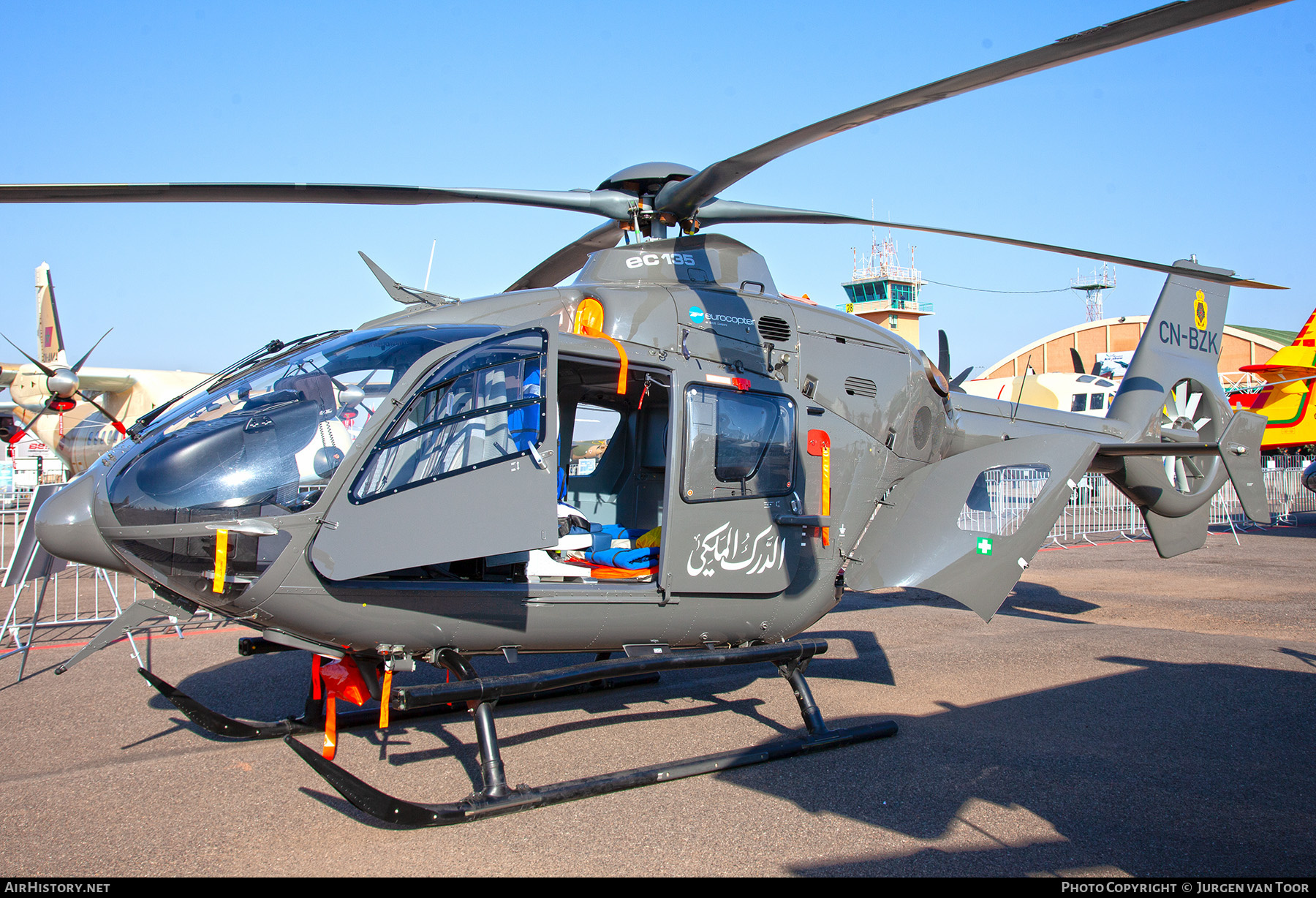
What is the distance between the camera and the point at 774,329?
566 cm

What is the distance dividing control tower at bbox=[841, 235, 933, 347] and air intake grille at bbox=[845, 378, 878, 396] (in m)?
50.8

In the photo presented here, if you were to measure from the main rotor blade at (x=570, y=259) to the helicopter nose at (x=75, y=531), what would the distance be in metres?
3.02

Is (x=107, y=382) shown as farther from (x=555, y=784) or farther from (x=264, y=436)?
(x=555, y=784)

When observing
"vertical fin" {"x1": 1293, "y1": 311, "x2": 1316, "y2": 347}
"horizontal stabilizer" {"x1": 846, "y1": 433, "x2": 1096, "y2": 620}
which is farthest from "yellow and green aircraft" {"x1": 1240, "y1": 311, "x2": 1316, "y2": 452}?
"horizontal stabilizer" {"x1": 846, "y1": 433, "x2": 1096, "y2": 620}

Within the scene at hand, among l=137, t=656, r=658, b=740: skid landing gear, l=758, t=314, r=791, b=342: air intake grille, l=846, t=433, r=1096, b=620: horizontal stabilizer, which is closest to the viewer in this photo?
l=137, t=656, r=658, b=740: skid landing gear

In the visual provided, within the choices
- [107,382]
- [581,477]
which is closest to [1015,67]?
[581,477]

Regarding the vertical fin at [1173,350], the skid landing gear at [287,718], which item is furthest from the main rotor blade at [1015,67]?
the vertical fin at [1173,350]

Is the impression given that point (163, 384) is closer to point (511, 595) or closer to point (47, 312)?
point (47, 312)

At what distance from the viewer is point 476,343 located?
441cm

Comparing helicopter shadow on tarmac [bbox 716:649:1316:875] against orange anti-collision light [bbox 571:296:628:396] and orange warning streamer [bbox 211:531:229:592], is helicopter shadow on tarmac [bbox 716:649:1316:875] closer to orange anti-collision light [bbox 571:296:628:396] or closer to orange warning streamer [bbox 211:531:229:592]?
orange anti-collision light [bbox 571:296:628:396]

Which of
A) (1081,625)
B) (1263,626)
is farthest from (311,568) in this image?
(1263,626)

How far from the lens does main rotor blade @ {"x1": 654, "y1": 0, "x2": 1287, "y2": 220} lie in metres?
2.96
